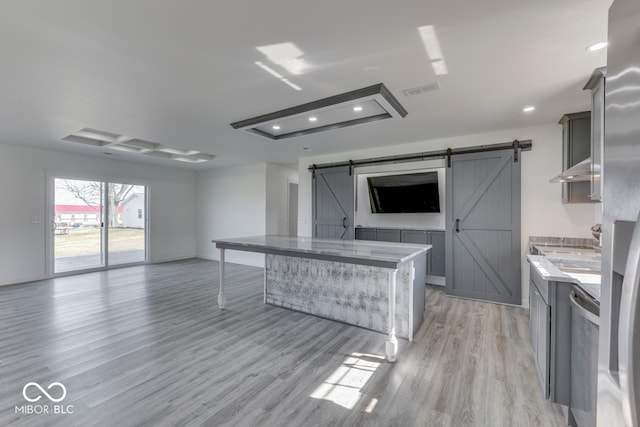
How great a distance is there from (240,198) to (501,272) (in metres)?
5.71

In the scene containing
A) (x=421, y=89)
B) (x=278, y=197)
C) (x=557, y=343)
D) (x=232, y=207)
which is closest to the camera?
(x=557, y=343)

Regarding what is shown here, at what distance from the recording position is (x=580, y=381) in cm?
158

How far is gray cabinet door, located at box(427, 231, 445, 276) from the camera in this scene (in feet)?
16.2

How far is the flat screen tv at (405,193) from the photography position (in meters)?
5.11

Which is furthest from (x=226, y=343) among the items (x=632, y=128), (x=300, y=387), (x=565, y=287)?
(x=632, y=128)

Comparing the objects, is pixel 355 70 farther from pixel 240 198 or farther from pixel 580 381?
pixel 240 198

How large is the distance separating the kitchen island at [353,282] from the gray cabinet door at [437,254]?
1.82 meters

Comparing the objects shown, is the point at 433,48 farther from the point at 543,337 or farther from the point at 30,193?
the point at 30,193

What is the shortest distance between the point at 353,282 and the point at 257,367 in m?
1.39

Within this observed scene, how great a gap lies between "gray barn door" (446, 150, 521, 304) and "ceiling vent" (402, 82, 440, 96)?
1.96 meters

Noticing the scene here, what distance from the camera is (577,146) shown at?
3355 millimetres

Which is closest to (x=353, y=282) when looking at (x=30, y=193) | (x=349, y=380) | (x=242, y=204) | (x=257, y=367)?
(x=349, y=380)

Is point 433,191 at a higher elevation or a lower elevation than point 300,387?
higher

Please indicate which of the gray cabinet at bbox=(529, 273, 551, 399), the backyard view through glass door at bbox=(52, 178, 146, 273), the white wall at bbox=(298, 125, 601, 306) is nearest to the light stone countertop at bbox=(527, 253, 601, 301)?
the gray cabinet at bbox=(529, 273, 551, 399)
